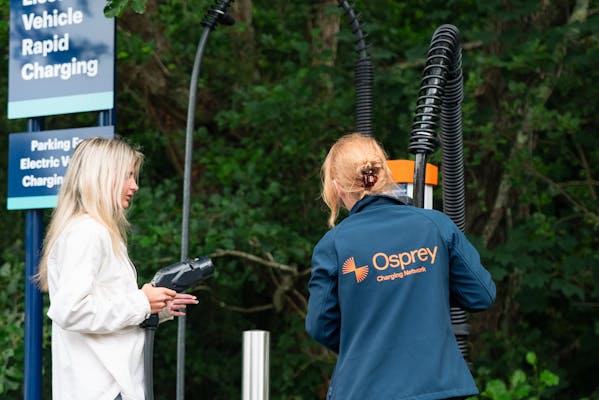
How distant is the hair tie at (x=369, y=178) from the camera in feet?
9.68

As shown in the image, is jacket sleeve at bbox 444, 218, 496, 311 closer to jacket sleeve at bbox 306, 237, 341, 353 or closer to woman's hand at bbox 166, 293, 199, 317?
jacket sleeve at bbox 306, 237, 341, 353

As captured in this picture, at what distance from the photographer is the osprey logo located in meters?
2.82

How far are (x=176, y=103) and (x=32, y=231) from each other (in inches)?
168

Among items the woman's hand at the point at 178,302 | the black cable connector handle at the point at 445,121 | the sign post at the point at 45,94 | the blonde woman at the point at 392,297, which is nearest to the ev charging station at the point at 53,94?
the sign post at the point at 45,94

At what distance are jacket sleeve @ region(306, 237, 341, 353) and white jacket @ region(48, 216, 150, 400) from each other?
501 millimetres

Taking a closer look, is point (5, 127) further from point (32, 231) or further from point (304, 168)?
point (32, 231)

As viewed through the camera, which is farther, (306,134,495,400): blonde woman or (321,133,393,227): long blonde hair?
(321,133,393,227): long blonde hair

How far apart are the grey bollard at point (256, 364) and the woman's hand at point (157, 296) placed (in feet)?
2.37

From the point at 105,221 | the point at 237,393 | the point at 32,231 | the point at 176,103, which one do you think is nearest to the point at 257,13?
the point at 176,103

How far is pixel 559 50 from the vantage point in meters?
7.52

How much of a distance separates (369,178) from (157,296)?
728 millimetres

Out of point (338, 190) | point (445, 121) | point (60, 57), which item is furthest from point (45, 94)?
point (338, 190)

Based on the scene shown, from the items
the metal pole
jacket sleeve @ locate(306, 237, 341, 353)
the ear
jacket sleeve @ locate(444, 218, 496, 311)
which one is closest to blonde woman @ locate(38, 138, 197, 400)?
jacket sleeve @ locate(306, 237, 341, 353)

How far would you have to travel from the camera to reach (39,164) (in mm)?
4961
